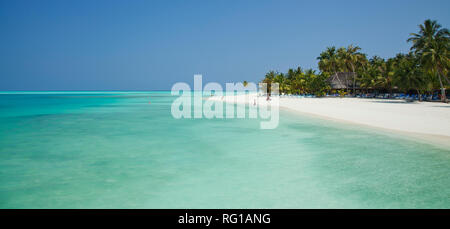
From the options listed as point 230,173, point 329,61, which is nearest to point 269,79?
point 329,61

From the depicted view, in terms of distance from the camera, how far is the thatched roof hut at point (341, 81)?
50075 millimetres

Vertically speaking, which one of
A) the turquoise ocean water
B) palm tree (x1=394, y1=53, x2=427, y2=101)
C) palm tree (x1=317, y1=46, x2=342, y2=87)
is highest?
palm tree (x1=317, y1=46, x2=342, y2=87)

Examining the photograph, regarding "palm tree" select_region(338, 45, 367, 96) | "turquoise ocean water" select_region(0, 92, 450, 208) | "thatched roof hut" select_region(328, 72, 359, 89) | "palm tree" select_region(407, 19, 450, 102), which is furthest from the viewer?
"palm tree" select_region(338, 45, 367, 96)

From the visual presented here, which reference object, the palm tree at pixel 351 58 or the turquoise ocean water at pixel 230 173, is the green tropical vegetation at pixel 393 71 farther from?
the turquoise ocean water at pixel 230 173

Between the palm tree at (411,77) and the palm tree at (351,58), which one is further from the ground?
the palm tree at (351,58)

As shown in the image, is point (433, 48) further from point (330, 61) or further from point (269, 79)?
point (269, 79)

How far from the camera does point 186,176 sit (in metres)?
7.17

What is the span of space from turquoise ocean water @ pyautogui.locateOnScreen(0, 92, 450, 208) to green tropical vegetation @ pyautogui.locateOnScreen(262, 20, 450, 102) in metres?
24.1

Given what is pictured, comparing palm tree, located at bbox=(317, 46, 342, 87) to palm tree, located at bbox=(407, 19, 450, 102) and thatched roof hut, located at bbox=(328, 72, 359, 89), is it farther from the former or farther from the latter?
palm tree, located at bbox=(407, 19, 450, 102)

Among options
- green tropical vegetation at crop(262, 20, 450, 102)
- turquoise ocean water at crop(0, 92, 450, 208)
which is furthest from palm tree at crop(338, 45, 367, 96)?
turquoise ocean water at crop(0, 92, 450, 208)

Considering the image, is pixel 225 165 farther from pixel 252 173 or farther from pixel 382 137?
pixel 382 137

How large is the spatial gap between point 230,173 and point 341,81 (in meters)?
48.1

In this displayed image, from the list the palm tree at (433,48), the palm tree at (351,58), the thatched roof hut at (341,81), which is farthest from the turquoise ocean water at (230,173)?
the palm tree at (351,58)

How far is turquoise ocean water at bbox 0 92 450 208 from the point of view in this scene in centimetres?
559
